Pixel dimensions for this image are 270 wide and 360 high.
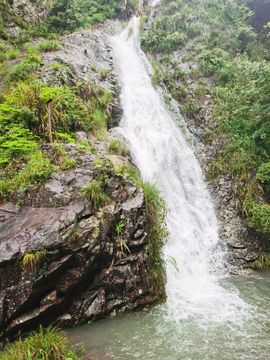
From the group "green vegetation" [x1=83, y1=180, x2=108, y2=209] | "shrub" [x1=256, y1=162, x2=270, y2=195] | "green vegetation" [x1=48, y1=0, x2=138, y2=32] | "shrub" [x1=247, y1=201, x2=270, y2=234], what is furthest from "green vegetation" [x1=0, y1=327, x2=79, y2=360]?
"green vegetation" [x1=48, y1=0, x2=138, y2=32]

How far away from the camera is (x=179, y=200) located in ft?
38.8

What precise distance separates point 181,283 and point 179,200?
11.8 feet

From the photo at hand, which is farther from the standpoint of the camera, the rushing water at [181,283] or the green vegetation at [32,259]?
the green vegetation at [32,259]

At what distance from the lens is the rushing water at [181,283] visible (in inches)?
232

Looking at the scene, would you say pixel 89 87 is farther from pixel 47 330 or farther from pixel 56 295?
pixel 47 330

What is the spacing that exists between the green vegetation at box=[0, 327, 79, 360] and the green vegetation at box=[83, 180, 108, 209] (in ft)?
9.45

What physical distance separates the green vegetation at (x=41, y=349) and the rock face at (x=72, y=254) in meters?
0.71

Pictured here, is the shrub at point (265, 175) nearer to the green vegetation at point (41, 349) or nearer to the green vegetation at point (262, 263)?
the green vegetation at point (262, 263)

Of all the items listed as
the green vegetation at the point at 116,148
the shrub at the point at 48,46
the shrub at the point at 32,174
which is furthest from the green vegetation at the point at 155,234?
the shrub at the point at 48,46

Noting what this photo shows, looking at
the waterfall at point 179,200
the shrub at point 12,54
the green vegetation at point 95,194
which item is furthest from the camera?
the shrub at point 12,54

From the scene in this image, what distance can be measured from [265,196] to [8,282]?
9303 mm

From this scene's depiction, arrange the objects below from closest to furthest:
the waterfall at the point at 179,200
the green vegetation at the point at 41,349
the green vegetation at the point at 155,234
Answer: the green vegetation at the point at 41,349
the waterfall at the point at 179,200
the green vegetation at the point at 155,234

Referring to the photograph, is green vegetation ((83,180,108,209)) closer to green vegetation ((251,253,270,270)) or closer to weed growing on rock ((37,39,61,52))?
green vegetation ((251,253,270,270))

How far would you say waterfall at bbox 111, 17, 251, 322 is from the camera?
7.77 m
